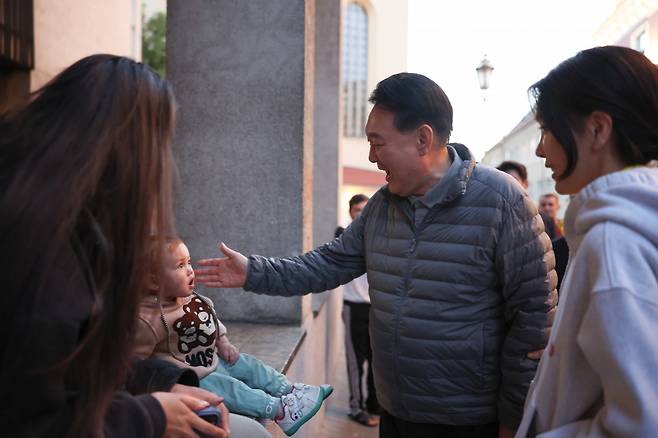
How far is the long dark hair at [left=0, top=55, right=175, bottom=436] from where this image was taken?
3.69ft

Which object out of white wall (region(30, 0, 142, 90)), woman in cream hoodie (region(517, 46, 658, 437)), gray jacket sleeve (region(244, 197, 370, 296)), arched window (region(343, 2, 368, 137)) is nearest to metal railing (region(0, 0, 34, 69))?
white wall (region(30, 0, 142, 90))

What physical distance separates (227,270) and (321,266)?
432 millimetres

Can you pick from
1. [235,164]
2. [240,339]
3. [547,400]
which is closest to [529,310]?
[547,400]

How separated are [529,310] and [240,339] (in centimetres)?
213

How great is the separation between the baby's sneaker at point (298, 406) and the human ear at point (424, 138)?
1.08 meters

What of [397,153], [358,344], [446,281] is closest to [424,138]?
[397,153]

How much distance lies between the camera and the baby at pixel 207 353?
230 cm

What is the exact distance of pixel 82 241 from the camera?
1.21m

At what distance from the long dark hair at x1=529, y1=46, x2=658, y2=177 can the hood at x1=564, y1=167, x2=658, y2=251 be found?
0.30ft

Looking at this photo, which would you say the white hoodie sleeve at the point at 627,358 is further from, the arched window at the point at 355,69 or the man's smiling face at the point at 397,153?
the arched window at the point at 355,69

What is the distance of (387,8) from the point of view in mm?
39562

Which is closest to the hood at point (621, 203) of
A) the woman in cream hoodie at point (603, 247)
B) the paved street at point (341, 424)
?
the woman in cream hoodie at point (603, 247)

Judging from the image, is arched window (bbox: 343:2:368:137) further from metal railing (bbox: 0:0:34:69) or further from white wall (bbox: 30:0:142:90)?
metal railing (bbox: 0:0:34:69)

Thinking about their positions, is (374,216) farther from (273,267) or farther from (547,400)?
(547,400)
